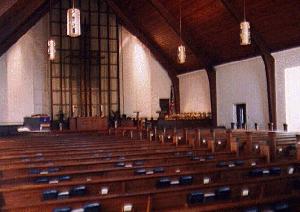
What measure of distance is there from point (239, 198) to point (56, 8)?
15.4 meters

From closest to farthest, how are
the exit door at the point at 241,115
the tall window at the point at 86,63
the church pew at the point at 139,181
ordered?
the church pew at the point at 139,181 → the exit door at the point at 241,115 → the tall window at the point at 86,63

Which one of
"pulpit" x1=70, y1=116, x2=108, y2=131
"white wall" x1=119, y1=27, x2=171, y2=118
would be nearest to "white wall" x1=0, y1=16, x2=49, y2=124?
"pulpit" x1=70, y1=116, x2=108, y2=131

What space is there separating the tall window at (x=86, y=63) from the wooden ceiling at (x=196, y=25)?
114cm

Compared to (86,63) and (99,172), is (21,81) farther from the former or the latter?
(99,172)

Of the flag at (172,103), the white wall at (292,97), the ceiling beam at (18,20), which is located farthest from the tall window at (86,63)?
the white wall at (292,97)

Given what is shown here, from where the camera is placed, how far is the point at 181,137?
9406 millimetres

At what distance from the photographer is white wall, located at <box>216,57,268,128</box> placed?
13.1 meters

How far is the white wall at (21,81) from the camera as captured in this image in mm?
15047

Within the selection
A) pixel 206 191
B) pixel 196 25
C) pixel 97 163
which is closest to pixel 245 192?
pixel 206 191

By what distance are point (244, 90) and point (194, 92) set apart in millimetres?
3704

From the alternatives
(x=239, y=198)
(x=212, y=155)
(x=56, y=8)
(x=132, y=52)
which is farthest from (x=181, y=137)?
(x=56, y=8)

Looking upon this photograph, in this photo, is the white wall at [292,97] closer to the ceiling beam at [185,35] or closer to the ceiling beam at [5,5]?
the ceiling beam at [185,35]

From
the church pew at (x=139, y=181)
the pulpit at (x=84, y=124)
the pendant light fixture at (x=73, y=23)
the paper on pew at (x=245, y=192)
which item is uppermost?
the pendant light fixture at (x=73, y=23)

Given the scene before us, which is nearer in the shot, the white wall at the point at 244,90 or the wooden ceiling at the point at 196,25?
the wooden ceiling at the point at 196,25
